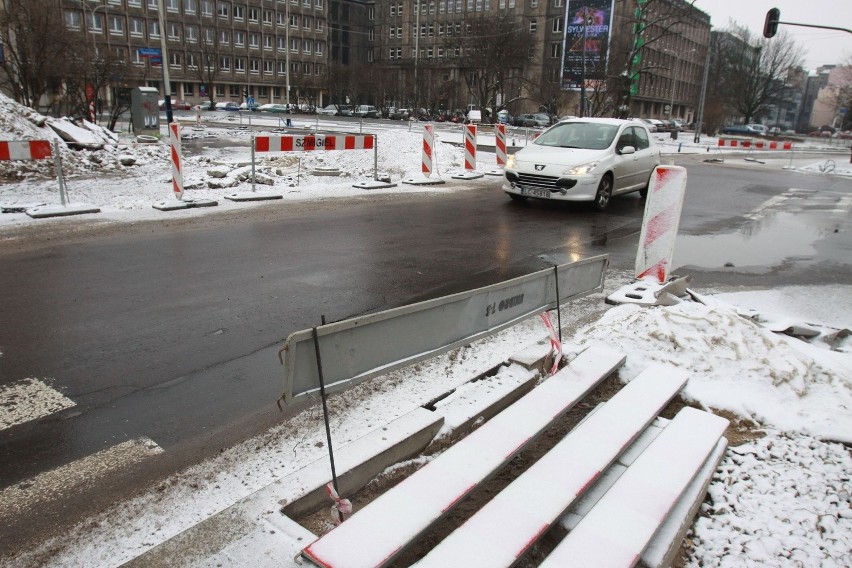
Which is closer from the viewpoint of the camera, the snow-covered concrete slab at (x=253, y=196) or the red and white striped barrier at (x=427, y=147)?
the snow-covered concrete slab at (x=253, y=196)

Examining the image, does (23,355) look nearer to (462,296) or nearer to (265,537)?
(265,537)

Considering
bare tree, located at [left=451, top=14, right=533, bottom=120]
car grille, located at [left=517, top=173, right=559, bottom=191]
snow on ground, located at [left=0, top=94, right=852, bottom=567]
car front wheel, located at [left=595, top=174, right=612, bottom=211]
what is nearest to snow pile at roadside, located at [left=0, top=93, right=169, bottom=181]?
car grille, located at [left=517, top=173, right=559, bottom=191]

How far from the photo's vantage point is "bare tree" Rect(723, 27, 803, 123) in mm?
82500

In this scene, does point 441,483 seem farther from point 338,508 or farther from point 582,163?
point 582,163

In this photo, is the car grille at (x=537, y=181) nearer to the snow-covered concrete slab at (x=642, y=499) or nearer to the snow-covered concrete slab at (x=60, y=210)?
the snow-covered concrete slab at (x=60, y=210)

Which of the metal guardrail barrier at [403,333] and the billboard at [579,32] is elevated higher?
the billboard at [579,32]

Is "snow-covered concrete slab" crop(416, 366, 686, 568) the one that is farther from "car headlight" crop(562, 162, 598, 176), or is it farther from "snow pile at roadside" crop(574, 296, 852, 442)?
"car headlight" crop(562, 162, 598, 176)

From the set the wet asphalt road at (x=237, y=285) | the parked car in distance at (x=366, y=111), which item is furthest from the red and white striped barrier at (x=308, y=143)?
the parked car in distance at (x=366, y=111)

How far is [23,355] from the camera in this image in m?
4.79

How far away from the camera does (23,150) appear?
400 inches

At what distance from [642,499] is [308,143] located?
12.3 meters

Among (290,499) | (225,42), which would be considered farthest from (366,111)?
(290,499)

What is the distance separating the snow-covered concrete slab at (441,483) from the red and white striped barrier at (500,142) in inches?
563

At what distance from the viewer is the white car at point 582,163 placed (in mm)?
12328
